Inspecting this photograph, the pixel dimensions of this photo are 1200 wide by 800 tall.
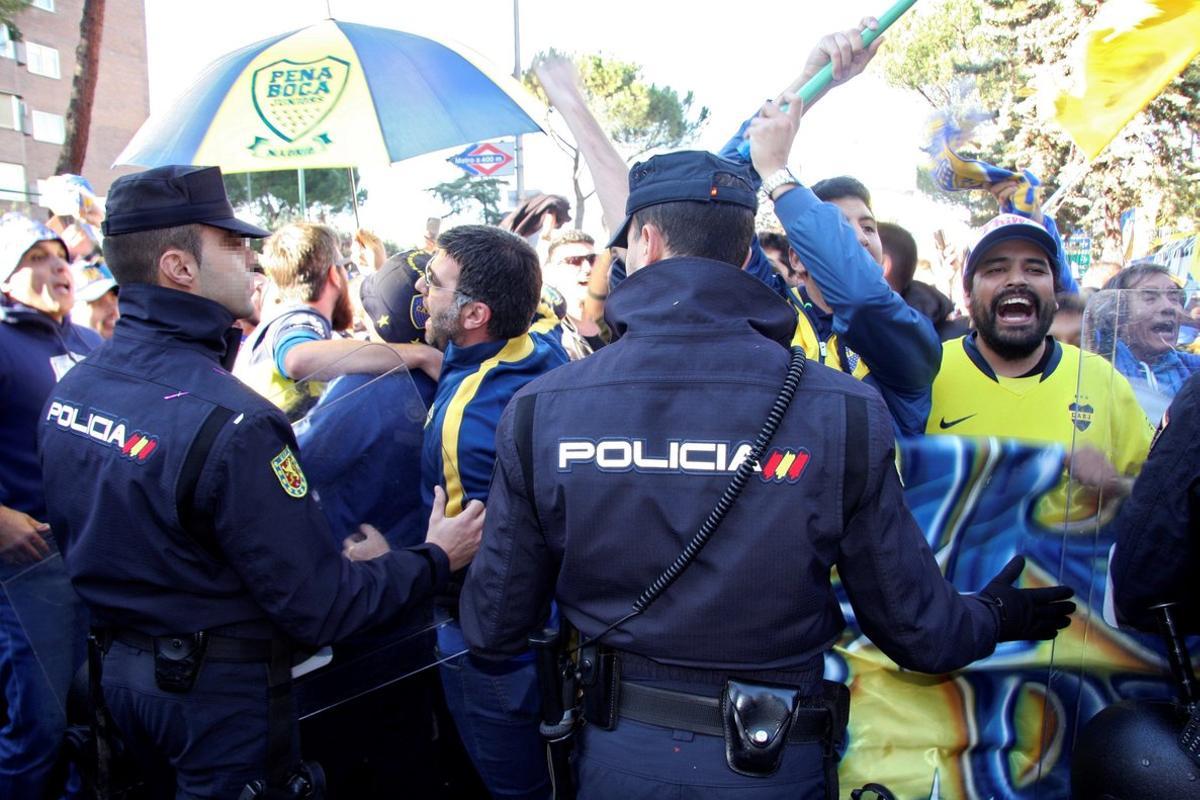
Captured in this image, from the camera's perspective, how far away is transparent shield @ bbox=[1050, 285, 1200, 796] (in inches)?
89.3

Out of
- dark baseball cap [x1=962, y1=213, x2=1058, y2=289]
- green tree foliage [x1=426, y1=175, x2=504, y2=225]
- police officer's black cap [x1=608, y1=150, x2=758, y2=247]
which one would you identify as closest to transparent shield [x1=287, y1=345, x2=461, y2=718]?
police officer's black cap [x1=608, y1=150, x2=758, y2=247]

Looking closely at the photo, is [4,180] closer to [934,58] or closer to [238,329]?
[934,58]

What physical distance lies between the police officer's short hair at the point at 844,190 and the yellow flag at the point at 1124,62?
0.73 meters

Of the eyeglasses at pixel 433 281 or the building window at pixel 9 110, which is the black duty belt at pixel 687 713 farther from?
the building window at pixel 9 110

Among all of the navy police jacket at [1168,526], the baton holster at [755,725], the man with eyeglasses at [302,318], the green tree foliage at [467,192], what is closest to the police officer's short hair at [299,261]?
the man with eyeglasses at [302,318]

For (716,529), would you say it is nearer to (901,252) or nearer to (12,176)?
(901,252)

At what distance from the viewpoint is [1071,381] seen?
10.3 feet

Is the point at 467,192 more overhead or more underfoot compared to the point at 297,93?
more underfoot

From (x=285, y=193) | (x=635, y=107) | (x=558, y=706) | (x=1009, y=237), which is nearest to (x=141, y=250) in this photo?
(x=558, y=706)

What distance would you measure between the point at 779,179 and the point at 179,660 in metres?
2.07

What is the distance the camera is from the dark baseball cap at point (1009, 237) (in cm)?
325

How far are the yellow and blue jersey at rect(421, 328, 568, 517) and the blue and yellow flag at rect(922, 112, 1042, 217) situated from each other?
7.05ft

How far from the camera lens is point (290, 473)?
225 cm

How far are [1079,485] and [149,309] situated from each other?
249 cm
